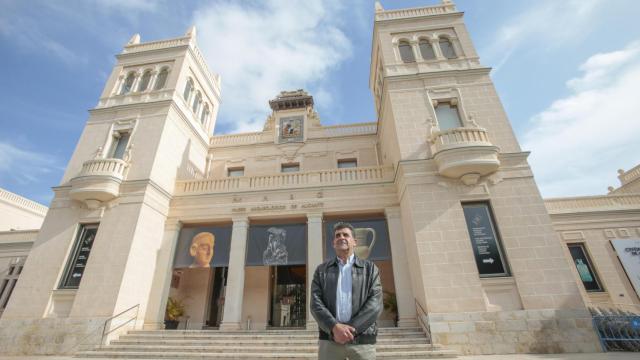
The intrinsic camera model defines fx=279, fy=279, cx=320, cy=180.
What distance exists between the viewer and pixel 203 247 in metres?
13.3

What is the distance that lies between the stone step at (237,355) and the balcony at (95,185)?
6079 mm

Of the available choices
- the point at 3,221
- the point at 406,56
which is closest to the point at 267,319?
the point at 406,56

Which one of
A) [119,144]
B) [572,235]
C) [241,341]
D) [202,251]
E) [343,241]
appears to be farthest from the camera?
[572,235]

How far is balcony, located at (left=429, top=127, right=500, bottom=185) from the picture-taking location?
10586mm

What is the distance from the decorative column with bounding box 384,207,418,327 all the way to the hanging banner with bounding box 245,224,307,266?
12.9ft

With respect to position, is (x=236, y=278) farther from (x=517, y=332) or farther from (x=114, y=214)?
(x=517, y=332)

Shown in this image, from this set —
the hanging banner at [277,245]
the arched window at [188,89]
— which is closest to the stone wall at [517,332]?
the hanging banner at [277,245]

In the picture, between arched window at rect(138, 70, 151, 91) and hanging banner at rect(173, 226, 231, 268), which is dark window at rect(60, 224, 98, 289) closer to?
hanging banner at rect(173, 226, 231, 268)

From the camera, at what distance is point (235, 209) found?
541 inches

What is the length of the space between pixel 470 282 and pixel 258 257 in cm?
862

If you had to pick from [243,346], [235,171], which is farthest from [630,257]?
[235,171]

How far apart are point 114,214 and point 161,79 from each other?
8.72 metres

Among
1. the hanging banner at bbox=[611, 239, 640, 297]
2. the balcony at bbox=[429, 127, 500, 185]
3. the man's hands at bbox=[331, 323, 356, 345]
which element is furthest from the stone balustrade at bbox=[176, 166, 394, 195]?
the hanging banner at bbox=[611, 239, 640, 297]

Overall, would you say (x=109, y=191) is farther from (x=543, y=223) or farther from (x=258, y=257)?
(x=543, y=223)
